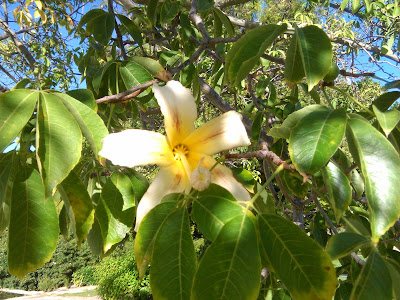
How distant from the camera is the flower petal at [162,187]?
2.02ft

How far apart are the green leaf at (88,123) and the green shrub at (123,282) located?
554 cm

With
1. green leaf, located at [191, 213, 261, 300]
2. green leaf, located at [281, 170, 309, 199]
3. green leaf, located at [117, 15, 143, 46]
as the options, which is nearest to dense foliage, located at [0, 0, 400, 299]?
green leaf, located at [191, 213, 261, 300]

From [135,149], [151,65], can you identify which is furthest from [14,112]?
[151,65]

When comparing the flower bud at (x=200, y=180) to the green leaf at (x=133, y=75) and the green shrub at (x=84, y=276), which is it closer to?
the green leaf at (x=133, y=75)

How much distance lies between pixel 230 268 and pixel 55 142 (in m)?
0.31

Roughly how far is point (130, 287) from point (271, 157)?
5802 mm

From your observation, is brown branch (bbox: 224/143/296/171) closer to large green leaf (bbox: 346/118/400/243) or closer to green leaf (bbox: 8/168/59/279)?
large green leaf (bbox: 346/118/400/243)

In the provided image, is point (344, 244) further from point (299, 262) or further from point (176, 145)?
point (176, 145)

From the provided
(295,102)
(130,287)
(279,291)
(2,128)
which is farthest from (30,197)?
(130,287)

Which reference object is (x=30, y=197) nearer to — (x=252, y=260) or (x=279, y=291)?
(x=252, y=260)

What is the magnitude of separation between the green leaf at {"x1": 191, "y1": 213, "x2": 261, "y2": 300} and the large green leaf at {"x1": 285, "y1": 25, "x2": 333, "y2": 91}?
0.31 meters

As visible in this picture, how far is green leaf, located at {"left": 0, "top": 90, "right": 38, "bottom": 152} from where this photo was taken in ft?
1.70

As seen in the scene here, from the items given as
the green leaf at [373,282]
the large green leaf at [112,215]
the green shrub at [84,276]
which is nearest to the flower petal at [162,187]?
the large green leaf at [112,215]

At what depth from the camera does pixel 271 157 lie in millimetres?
685
